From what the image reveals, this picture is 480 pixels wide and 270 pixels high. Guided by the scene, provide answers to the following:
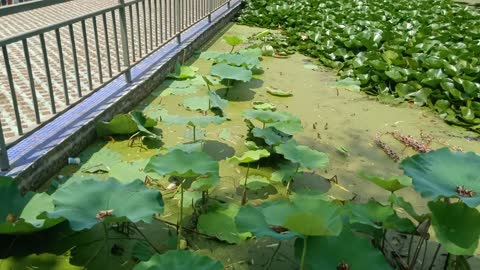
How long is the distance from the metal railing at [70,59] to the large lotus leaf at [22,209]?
41 cm

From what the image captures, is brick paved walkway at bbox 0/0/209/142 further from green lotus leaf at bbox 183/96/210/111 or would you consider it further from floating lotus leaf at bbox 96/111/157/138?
green lotus leaf at bbox 183/96/210/111

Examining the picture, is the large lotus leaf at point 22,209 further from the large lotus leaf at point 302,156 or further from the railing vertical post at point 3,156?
the large lotus leaf at point 302,156

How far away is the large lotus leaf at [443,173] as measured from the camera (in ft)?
5.53

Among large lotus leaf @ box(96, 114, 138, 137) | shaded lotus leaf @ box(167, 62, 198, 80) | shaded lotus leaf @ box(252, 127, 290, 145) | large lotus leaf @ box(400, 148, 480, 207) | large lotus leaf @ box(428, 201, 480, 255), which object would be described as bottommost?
shaded lotus leaf @ box(167, 62, 198, 80)

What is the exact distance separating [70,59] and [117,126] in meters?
1.33

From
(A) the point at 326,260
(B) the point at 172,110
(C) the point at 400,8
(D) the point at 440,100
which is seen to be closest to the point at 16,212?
(A) the point at 326,260

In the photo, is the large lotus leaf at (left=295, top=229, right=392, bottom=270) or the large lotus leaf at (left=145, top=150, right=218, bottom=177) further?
the large lotus leaf at (left=145, top=150, right=218, bottom=177)

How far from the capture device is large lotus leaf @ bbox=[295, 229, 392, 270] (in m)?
1.57

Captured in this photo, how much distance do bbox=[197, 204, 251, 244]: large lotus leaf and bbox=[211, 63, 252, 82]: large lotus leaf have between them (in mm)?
1699

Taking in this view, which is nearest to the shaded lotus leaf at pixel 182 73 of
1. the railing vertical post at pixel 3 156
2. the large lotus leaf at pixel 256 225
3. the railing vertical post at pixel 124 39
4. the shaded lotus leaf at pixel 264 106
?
the railing vertical post at pixel 124 39

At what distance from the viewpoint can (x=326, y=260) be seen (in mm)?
1576

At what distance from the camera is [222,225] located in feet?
6.75

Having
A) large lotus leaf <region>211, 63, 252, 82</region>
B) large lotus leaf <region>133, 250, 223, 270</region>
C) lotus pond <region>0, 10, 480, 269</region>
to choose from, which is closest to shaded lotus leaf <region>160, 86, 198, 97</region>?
lotus pond <region>0, 10, 480, 269</region>

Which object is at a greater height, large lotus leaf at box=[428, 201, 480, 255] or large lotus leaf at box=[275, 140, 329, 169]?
large lotus leaf at box=[428, 201, 480, 255]
